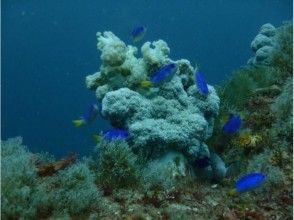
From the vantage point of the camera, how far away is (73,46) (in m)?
89.3

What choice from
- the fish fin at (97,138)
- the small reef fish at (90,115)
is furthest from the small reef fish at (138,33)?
the fish fin at (97,138)

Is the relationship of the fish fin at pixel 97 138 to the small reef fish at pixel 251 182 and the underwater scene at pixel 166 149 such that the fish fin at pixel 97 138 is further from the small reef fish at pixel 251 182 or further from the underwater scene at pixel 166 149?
the small reef fish at pixel 251 182

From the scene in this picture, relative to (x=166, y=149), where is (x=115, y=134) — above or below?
below

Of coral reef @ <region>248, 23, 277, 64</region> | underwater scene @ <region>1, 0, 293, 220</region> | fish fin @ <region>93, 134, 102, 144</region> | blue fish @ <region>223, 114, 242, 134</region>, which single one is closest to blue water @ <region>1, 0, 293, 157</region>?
coral reef @ <region>248, 23, 277, 64</region>

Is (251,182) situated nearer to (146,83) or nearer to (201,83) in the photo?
(201,83)

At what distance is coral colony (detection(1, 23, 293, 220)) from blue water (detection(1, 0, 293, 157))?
170 ft

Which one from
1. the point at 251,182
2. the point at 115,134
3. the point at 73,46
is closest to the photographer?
the point at 251,182

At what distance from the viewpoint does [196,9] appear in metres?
86.2

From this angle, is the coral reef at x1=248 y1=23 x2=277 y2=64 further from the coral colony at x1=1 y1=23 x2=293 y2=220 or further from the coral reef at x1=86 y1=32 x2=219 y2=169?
the coral reef at x1=86 y1=32 x2=219 y2=169

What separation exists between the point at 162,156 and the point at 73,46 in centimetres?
8439

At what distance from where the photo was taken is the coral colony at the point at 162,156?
A: 18.1ft

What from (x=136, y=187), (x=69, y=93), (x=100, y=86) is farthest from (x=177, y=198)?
(x=69, y=93)

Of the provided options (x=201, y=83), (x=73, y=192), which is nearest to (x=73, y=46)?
(x=201, y=83)

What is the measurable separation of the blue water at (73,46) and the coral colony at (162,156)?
5184 centimetres
